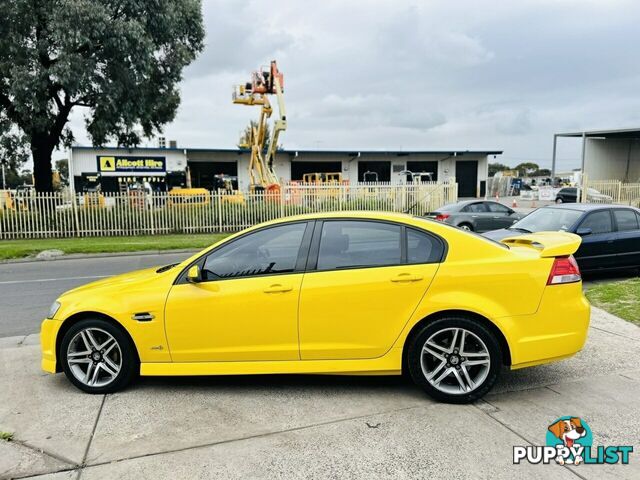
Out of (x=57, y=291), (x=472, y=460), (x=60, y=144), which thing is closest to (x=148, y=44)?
(x=60, y=144)

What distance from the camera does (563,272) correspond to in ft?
12.9

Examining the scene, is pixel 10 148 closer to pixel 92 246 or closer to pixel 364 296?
pixel 92 246

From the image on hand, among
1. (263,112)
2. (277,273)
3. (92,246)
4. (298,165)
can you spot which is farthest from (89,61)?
(298,165)

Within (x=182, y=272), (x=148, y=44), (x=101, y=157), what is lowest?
(x=182, y=272)

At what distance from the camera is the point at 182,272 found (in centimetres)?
413

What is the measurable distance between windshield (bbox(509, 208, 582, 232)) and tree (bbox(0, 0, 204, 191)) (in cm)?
1413

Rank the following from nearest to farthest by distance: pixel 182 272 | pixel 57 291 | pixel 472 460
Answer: pixel 472 460, pixel 182 272, pixel 57 291

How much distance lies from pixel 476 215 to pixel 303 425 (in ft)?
43.1

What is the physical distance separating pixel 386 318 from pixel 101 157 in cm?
3128

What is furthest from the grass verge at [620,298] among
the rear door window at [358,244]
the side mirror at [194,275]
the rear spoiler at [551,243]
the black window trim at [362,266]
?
the side mirror at [194,275]

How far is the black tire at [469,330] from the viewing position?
380 cm

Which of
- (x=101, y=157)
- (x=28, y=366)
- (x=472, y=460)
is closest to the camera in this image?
(x=472, y=460)

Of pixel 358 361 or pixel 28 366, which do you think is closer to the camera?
pixel 358 361

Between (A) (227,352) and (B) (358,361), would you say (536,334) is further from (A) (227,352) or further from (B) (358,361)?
(A) (227,352)
